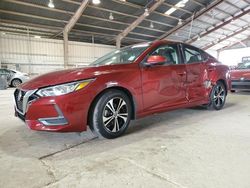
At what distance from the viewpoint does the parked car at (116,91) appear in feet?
7.38

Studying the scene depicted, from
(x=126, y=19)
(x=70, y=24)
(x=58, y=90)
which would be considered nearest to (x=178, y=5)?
(x=126, y=19)

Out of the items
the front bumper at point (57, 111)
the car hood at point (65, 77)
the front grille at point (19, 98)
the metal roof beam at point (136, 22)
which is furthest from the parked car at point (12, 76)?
the front bumper at point (57, 111)

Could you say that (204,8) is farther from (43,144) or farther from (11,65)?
(43,144)

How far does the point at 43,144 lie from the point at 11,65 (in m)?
13.3

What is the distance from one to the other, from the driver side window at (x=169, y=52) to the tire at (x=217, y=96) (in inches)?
45.1

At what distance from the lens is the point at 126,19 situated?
14250 millimetres

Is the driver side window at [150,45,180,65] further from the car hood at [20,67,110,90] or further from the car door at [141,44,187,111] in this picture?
Answer: the car hood at [20,67,110,90]

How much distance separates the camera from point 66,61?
48.9 feet

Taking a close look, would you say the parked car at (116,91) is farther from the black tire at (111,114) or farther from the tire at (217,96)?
the tire at (217,96)

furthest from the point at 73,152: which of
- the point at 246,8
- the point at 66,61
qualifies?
the point at 246,8

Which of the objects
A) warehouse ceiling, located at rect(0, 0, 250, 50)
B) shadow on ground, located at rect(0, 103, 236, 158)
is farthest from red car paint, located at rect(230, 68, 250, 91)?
warehouse ceiling, located at rect(0, 0, 250, 50)

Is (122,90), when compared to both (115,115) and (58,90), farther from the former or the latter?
(58,90)

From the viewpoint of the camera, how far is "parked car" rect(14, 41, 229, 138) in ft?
7.38

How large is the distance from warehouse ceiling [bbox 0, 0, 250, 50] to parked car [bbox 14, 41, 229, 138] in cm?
944
